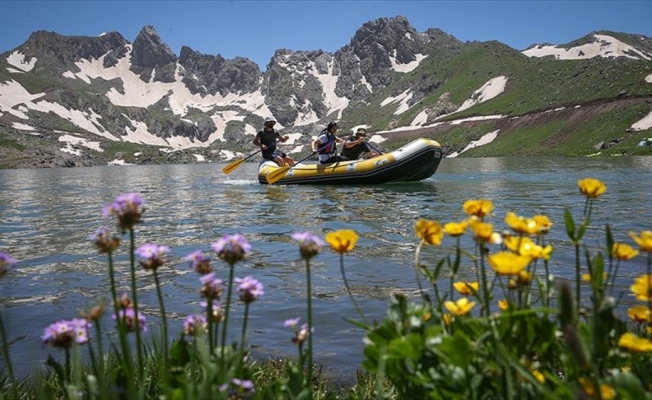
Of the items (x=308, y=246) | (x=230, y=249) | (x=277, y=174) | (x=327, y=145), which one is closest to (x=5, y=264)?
(x=230, y=249)

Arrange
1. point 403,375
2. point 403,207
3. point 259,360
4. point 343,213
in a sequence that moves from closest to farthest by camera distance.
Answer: point 403,375 < point 259,360 < point 343,213 < point 403,207

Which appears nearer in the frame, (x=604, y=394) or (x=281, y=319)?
(x=604, y=394)

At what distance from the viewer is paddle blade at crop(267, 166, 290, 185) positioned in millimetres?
25984

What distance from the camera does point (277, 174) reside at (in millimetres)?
26312

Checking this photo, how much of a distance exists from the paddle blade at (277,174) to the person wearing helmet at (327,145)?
1790mm

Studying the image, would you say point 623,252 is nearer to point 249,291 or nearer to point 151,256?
point 249,291

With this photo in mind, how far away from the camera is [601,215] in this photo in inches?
520

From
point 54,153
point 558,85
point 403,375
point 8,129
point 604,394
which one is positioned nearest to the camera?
point 604,394

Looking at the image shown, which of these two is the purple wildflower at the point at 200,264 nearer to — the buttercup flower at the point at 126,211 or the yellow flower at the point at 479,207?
the buttercup flower at the point at 126,211

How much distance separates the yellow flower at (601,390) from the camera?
62.4 inches

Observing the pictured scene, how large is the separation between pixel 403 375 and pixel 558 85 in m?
139

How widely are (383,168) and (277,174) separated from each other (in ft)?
A: 18.5

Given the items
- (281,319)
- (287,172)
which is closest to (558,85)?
(287,172)

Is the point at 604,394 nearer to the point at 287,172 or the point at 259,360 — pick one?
the point at 259,360
